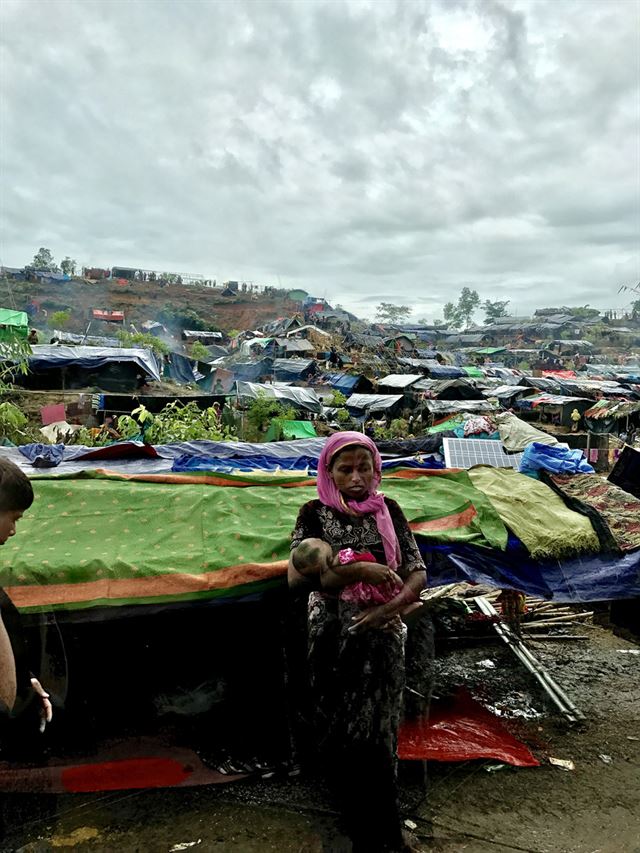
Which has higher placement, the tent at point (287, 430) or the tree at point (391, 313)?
the tree at point (391, 313)

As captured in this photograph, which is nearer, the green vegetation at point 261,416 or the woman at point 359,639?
the woman at point 359,639

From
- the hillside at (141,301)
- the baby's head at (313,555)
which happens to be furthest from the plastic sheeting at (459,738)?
the hillside at (141,301)

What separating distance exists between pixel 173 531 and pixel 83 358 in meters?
18.5

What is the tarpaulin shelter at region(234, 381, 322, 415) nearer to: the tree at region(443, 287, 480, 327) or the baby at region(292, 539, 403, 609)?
the baby at region(292, 539, 403, 609)

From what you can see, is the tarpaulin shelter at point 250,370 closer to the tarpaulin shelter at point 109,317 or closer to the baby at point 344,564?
the tarpaulin shelter at point 109,317

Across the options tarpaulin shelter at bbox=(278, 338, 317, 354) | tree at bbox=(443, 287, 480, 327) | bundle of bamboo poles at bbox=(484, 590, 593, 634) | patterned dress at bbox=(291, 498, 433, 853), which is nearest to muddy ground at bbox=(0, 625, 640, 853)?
patterned dress at bbox=(291, 498, 433, 853)

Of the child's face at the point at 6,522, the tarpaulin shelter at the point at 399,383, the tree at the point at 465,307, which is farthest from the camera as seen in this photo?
the tree at the point at 465,307

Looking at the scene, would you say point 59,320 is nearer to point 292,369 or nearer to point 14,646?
point 292,369

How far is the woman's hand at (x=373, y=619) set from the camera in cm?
233

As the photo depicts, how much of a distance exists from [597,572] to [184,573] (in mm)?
2426

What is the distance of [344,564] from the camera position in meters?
2.33

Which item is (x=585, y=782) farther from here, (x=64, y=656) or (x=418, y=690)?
(x=64, y=656)

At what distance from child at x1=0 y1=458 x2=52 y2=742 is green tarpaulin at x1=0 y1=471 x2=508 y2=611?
75 cm

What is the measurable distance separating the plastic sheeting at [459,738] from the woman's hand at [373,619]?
103cm
